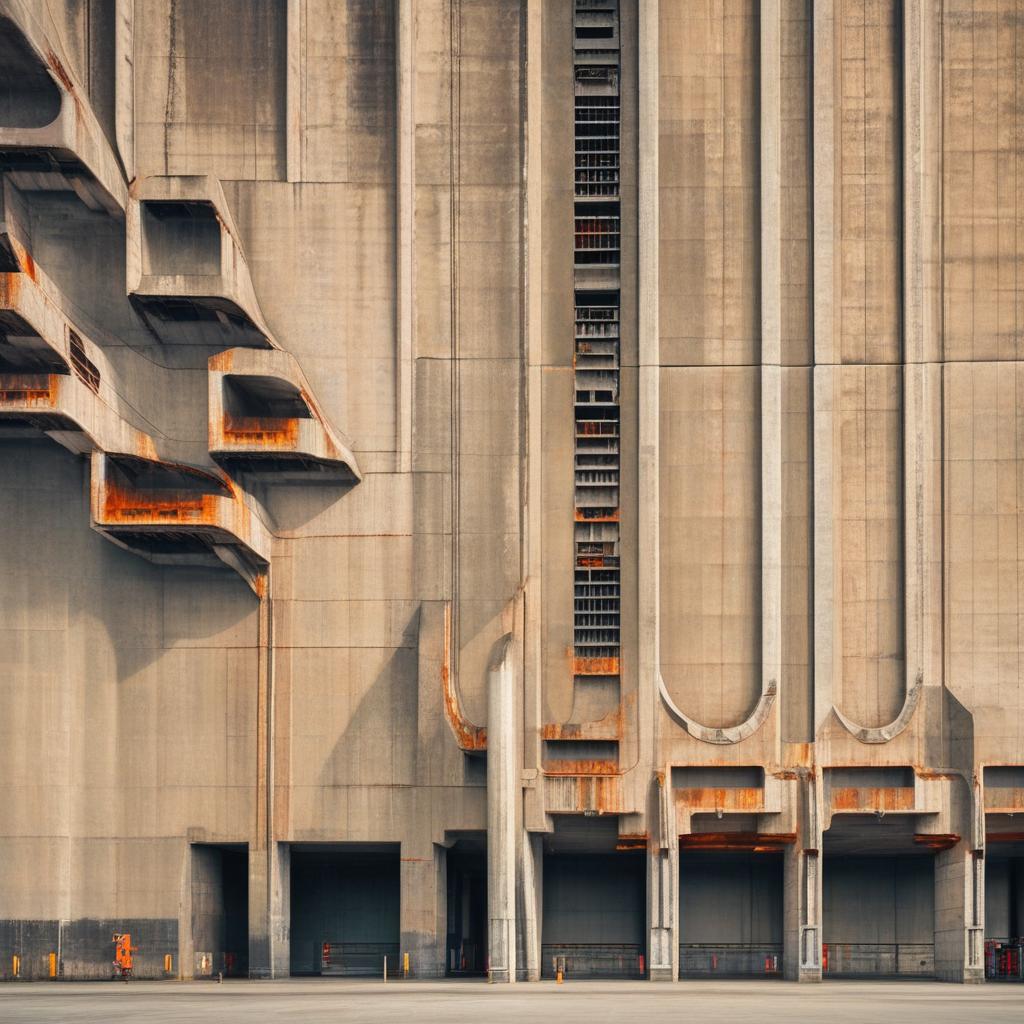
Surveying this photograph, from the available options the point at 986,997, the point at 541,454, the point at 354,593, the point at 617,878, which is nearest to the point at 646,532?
the point at 541,454

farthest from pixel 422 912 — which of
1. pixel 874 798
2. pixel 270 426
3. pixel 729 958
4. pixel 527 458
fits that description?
pixel 270 426

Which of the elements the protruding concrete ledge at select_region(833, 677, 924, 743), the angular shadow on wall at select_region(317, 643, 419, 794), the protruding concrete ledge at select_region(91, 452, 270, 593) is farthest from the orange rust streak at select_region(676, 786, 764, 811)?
the protruding concrete ledge at select_region(91, 452, 270, 593)

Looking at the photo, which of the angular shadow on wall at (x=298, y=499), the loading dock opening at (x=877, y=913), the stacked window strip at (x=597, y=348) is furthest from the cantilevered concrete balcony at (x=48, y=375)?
the loading dock opening at (x=877, y=913)

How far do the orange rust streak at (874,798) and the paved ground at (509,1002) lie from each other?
17.8ft

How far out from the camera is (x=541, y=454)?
61906mm

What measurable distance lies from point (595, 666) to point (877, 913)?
48.8 feet

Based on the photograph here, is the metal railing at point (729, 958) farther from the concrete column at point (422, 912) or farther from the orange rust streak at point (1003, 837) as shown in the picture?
the concrete column at point (422, 912)

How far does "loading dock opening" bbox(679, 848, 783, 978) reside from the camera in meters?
66.6

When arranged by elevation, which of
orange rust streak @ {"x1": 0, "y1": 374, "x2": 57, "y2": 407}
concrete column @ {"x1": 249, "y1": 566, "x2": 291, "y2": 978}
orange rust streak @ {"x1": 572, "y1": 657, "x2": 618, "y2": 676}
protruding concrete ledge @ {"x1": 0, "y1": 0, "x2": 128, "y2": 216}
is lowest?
concrete column @ {"x1": 249, "y1": 566, "x2": 291, "y2": 978}

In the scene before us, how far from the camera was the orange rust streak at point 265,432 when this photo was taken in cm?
5897

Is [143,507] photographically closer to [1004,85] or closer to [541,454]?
[541,454]

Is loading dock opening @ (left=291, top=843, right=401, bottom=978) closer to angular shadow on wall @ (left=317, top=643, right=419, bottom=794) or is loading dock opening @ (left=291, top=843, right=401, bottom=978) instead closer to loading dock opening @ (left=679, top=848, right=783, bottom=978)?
angular shadow on wall @ (left=317, top=643, right=419, bottom=794)

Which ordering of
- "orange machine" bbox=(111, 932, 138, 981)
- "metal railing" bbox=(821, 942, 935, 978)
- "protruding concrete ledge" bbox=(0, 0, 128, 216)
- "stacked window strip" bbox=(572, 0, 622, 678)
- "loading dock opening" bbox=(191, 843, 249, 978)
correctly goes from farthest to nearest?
"metal railing" bbox=(821, 942, 935, 978) → "stacked window strip" bbox=(572, 0, 622, 678) → "loading dock opening" bbox=(191, 843, 249, 978) → "orange machine" bbox=(111, 932, 138, 981) → "protruding concrete ledge" bbox=(0, 0, 128, 216)

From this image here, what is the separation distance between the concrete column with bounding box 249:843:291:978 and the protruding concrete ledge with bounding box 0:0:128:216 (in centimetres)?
2125
